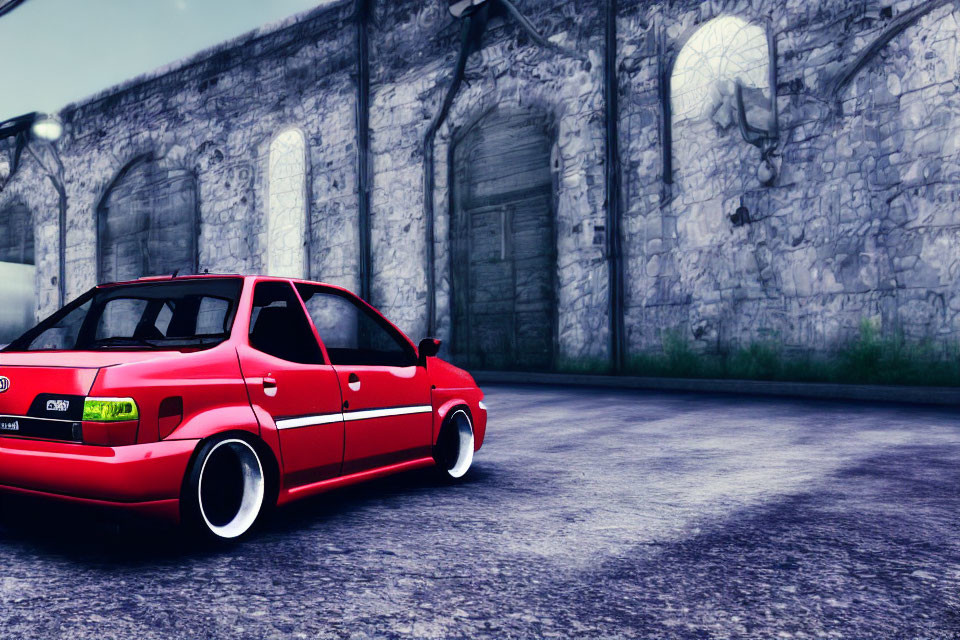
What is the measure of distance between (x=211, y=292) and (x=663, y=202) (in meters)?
10.9

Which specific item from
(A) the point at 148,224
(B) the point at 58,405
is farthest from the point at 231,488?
(A) the point at 148,224

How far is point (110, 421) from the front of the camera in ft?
11.3

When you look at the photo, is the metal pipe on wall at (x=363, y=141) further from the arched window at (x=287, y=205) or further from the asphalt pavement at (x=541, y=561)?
Answer: the asphalt pavement at (x=541, y=561)

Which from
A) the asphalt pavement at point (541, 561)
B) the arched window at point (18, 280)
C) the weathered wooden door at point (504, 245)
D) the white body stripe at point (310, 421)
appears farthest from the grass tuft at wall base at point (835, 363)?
the arched window at point (18, 280)

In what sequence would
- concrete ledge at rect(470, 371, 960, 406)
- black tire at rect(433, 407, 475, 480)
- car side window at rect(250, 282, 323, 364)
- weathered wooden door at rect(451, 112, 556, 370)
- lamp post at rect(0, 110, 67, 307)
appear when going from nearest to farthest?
car side window at rect(250, 282, 323, 364), black tire at rect(433, 407, 475, 480), concrete ledge at rect(470, 371, 960, 406), weathered wooden door at rect(451, 112, 556, 370), lamp post at rect(0, 110, 67, 307)

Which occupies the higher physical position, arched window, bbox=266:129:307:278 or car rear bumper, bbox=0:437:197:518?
arched window, bbox=266:129:307:278

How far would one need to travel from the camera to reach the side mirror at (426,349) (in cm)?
518

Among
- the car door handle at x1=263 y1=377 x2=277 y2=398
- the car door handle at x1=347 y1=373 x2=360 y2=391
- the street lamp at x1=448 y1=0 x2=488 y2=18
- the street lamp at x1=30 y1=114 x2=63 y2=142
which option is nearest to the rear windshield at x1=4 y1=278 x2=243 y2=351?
the car door handle at x1=263 y1=377 x2=277 y2=398

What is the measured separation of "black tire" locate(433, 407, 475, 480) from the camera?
5469 millimetres

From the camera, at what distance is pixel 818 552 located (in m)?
3.78

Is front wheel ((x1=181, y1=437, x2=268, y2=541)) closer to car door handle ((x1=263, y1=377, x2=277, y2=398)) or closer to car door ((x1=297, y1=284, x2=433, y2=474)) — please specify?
car door handle ((x1=263, y1=377, x2=277, y2=398))

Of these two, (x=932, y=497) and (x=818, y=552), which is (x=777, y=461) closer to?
(x=932, y=497)

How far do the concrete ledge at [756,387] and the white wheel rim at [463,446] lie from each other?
319 inches

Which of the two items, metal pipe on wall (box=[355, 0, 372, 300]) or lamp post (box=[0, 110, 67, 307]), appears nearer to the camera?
metal pipe on wall (box=[355, 0, 372, 300])
